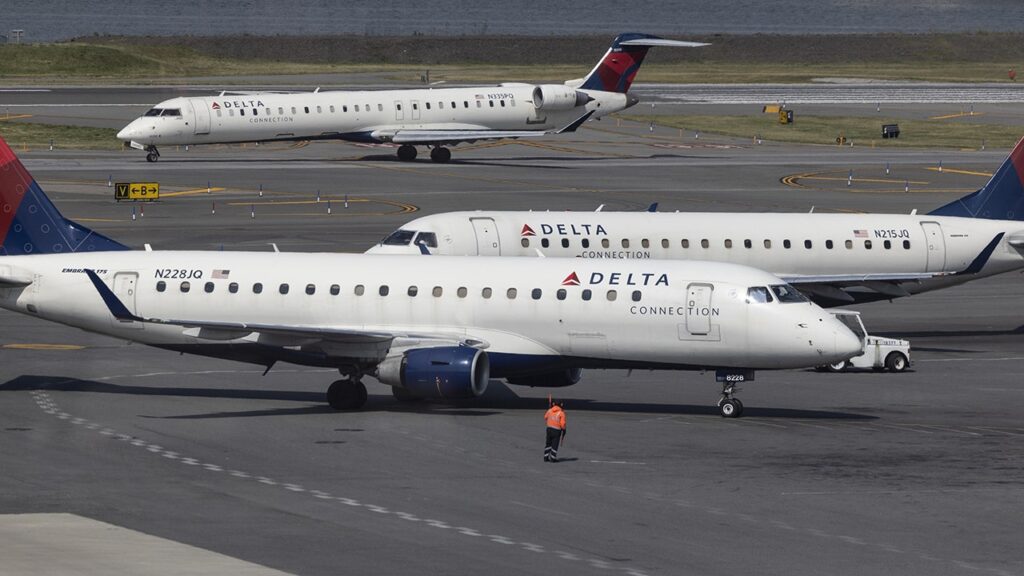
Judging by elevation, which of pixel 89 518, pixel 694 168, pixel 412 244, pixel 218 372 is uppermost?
pixel 694 168

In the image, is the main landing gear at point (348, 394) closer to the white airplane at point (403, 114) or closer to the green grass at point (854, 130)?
the white airplane at point (403, 114)

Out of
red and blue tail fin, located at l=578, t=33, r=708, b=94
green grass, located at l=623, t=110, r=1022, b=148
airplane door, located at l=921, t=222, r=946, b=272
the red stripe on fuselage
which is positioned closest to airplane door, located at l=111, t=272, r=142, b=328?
the red stripe on fuselage

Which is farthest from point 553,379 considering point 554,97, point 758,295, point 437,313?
point 554,97

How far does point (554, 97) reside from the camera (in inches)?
4350

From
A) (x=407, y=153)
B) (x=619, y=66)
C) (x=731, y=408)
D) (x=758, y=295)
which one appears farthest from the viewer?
(x=619, y=66)

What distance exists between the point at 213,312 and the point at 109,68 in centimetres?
14750

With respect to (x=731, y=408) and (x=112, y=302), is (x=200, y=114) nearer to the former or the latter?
(x=112, y=302)

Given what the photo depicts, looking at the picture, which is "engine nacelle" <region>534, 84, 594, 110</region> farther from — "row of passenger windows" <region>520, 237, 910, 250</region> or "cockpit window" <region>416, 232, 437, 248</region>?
"cockpit window" <region>416, 232, 437, 248</region>

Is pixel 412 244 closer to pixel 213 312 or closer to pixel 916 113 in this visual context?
pixel 213 312

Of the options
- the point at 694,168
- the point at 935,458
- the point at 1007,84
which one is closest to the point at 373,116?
the point at 694,168

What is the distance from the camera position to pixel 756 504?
31.7 meters

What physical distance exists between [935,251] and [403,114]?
191 feet

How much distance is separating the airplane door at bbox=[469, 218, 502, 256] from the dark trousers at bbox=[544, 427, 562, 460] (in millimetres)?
19157

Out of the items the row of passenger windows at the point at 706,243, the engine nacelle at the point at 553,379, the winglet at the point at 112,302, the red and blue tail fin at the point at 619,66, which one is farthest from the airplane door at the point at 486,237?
the red and blue tail fin at the point at 619,66
